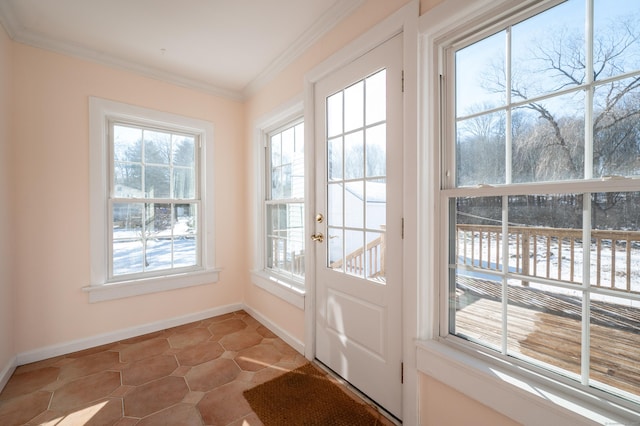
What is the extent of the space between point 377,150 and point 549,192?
945mm

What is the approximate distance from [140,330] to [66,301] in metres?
0.70

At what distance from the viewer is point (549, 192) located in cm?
112

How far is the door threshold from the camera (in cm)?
167

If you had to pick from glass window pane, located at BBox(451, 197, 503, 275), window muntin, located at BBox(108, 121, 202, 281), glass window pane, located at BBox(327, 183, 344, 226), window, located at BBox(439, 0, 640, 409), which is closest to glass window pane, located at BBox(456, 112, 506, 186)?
window, located at BBox(439, 0, 640, 409)

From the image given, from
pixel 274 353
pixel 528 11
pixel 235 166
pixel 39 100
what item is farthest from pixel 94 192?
pixel 528 11

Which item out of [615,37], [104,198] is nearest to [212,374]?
[104,198]

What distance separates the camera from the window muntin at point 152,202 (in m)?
2.77

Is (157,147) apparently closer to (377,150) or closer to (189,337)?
(189,337)

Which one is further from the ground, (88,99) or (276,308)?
(88,99)

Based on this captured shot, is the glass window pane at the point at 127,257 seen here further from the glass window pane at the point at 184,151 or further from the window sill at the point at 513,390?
the window sill at the point at 513,390

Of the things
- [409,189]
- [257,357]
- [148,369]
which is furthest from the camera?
[257,357]

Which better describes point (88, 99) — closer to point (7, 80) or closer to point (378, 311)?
point (7, 80)

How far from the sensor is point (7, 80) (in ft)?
7.00

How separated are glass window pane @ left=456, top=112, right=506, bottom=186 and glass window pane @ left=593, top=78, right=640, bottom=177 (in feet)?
1.03
